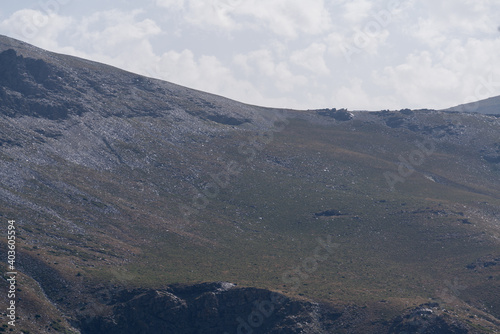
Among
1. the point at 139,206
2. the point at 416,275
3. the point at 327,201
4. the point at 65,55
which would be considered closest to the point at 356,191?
the point at 327,201

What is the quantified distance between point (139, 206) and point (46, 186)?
20.3m

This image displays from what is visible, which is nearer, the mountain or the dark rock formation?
the dark rock formation

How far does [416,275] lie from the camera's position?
102 meters

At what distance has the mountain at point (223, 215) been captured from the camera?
87.5 metres

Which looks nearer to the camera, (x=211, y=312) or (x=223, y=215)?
(x=211, y=312)

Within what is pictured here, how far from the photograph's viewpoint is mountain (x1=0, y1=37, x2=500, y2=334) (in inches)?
3445

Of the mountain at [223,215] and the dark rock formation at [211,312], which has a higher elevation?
the mountain at [223,215]

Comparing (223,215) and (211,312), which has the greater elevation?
(223,215)

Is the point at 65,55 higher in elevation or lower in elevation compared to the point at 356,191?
higher

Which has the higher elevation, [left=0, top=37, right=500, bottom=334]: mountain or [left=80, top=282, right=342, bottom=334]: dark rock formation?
[left=0, top=37, right=500, bottom=334]: mountain

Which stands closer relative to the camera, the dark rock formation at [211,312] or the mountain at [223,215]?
the dark rock formation at [211,312]

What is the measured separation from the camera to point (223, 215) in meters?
126

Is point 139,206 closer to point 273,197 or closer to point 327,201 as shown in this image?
point 273,197

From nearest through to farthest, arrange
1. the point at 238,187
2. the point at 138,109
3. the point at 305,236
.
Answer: the point at 305,236 < the point at 238,187 < the point at 138,109
